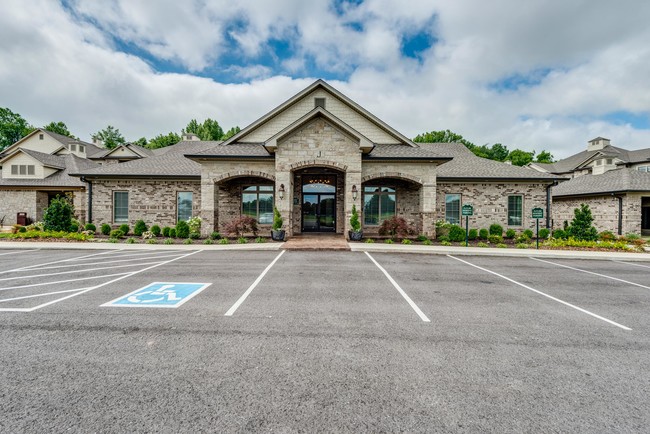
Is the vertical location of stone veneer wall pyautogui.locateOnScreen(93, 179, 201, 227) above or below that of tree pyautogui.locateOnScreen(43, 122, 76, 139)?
below

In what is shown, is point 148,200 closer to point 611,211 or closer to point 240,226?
point 240,226

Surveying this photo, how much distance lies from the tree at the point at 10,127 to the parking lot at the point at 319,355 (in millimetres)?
76896

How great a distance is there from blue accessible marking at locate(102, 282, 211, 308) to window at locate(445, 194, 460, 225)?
601 inches

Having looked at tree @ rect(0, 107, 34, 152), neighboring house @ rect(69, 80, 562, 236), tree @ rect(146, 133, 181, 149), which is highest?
tree @ rect(0, 107, 34, 152)

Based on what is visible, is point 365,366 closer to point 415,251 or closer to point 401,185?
point 415,251

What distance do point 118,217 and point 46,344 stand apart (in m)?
16.7

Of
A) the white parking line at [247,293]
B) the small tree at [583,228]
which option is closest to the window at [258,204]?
the white parking line at [247,293]

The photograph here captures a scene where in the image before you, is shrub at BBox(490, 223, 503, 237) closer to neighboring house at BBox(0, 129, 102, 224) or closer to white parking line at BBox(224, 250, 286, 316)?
white parking line at BBox(224, 250, 286, 316)

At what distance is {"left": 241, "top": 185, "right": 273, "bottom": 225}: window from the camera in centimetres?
1759

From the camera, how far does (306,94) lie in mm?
17141

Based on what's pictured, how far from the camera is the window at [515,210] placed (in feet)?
58.2

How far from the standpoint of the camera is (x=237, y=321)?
478cm

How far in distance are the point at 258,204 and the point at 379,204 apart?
7529 mm

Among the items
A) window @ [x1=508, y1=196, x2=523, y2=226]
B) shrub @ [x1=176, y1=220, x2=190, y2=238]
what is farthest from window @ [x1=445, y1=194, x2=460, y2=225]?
shrub @ [x1=176, y1=220, x2=190, y2=238]
